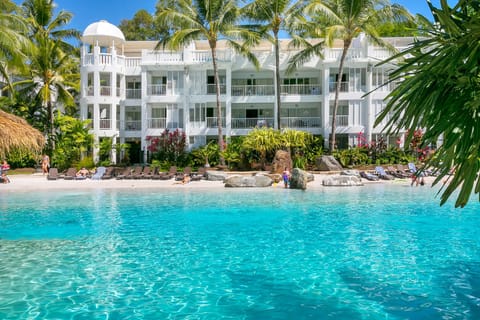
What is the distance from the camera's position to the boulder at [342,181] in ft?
66.6

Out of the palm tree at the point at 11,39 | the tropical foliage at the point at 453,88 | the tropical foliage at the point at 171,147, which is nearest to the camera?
the tropical foliage at the point at 453,88

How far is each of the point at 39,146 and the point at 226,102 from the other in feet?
70.8

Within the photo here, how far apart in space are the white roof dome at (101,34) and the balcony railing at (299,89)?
1378cm

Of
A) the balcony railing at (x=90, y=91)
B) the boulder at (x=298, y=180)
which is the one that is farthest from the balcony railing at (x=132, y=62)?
the boulder at (x=298, y=180)

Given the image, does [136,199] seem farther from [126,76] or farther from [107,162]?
[126,76]

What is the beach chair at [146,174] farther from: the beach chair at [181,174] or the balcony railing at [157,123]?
the balcony railing at [157,123]

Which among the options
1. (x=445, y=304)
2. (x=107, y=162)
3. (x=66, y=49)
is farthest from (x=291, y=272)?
(x=66, y=49)

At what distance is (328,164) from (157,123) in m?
13.6

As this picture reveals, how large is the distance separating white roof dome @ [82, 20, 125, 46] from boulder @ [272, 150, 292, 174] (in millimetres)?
17439

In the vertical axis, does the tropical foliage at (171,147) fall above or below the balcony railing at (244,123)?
below

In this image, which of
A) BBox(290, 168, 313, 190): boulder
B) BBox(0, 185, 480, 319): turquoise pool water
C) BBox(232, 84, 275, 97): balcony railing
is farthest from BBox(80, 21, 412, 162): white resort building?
BBox(0, 185, 480, 319): turquoise pool water

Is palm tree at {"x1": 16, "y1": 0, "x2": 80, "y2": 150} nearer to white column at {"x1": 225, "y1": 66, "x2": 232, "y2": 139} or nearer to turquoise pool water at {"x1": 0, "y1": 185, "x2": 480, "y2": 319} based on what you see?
white column at {"x1": 225, "y1": 66, "x2": 232, "y2": 139}

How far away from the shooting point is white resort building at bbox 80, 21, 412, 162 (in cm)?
3059

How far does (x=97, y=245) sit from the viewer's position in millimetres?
9203
